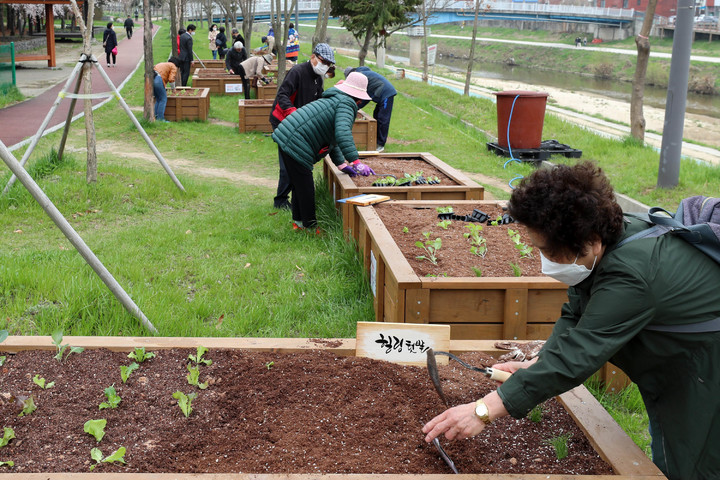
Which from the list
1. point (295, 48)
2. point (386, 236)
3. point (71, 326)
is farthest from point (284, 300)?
point (295, 48)

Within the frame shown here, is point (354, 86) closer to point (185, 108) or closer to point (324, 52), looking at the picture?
→ point (324, 52)

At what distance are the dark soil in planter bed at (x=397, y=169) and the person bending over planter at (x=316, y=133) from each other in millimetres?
233

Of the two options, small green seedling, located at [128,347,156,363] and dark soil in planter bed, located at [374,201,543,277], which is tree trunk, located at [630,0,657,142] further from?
small green seedling, located at [128,347,156,363]

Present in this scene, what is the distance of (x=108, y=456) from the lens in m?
2.53

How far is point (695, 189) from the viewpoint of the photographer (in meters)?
9.82

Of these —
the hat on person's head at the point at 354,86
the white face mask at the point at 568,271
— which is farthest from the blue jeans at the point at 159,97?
the white face mask at the point at 568,271

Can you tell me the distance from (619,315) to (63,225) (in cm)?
320

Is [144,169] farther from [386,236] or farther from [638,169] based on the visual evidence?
[638,169]

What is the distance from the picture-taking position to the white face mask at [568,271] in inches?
88.7

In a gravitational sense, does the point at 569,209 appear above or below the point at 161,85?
above

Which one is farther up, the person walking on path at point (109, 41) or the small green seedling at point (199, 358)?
the person walking on path at point (109, 41)

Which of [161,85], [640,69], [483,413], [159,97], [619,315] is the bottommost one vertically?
[483,413]

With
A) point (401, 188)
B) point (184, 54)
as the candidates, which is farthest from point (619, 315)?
point (184, 54)

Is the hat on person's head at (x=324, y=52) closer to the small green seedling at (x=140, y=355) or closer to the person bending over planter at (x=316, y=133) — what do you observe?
the person bending over planter at (x=316, y=133)
